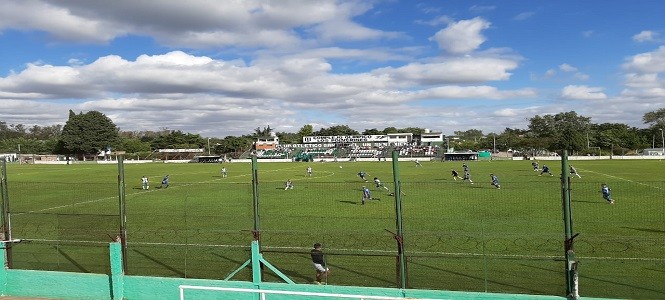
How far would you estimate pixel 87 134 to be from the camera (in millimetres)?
109938

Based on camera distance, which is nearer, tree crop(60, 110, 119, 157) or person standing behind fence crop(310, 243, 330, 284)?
person standing behind fence crop(310, 243, 330, 284)

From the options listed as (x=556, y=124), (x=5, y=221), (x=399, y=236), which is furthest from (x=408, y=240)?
(x=556, y=124)

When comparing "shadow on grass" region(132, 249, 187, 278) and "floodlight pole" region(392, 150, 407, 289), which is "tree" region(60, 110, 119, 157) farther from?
"floodlight pole" region(392, 150, 407, 289)

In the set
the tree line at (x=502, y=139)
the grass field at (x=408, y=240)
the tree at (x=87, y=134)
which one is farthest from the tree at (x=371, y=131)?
the grass field at (x=408, y=240)

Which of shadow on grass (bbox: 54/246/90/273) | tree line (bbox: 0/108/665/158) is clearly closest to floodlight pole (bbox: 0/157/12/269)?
shadow on grass (bbox: 54/246/90/273)

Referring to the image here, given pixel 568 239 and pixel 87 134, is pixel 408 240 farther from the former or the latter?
pixel 87 134

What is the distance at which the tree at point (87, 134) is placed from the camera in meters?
109

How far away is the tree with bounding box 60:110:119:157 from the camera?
358 feet

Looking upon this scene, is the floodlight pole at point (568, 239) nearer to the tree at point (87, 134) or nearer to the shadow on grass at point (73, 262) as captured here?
the shadow on grass at point (73, 262)

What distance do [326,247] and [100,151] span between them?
115872 millimetres

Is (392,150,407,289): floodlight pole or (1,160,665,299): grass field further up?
(392,150,407,289): floodlight pole

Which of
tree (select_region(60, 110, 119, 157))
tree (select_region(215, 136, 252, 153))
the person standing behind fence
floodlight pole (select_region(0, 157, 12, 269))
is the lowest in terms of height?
the person standing behind fence

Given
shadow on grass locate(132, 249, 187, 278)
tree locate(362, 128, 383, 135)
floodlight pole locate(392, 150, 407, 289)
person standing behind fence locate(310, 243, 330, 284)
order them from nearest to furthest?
floodlight pole locate(392, 150, 407, 289) < person standing behind fence locate(310, 243, 330, 284) < shadow on grass locate(132, 249, 187, 278) < tree locate(362, 128, 383, 135)

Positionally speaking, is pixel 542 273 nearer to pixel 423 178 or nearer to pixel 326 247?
pixel 326 247
